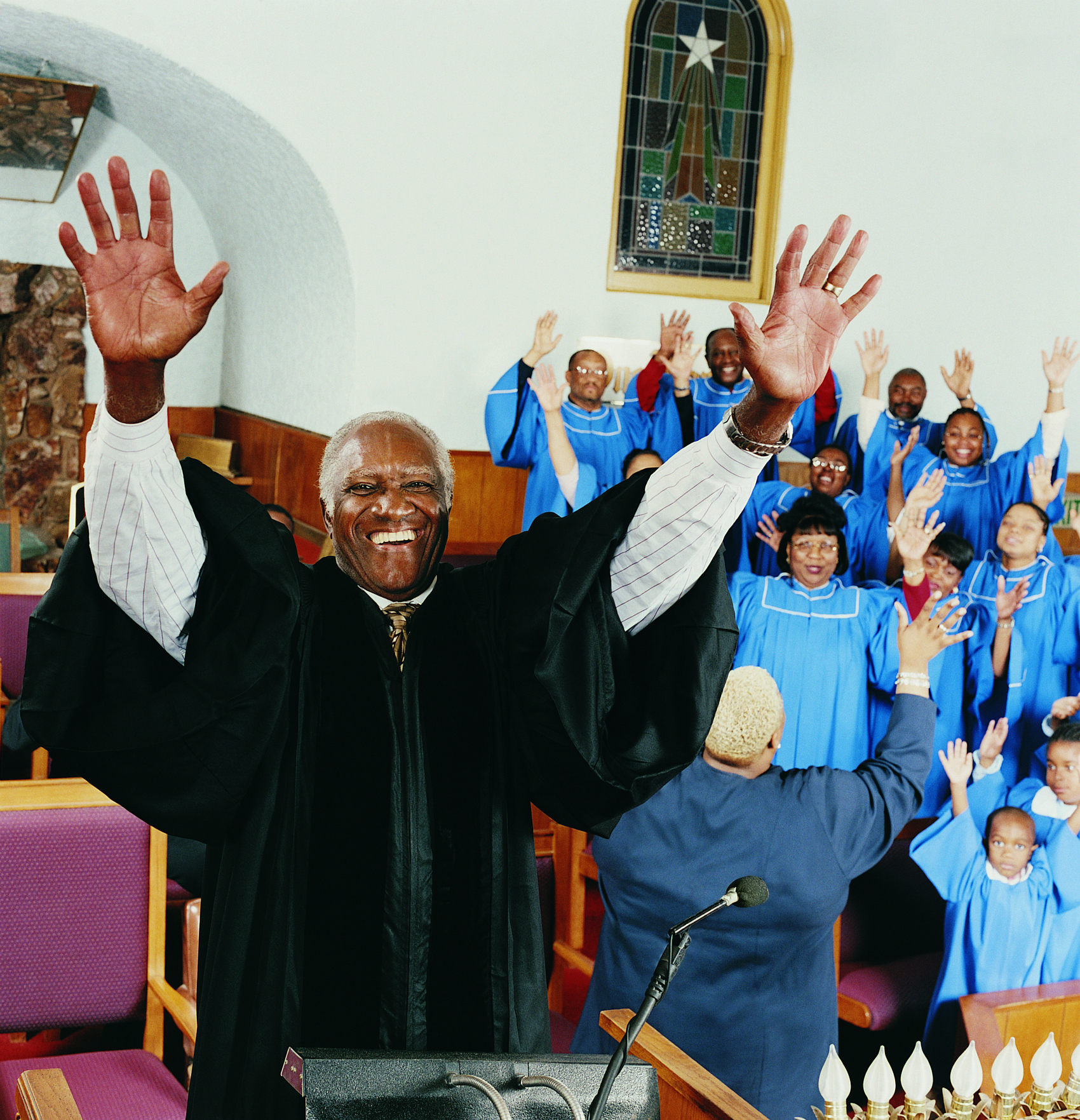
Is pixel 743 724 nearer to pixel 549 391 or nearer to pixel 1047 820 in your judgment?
pixel 1047 820

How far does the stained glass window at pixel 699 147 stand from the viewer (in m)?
6.58

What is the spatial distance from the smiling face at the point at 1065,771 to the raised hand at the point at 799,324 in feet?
8.64

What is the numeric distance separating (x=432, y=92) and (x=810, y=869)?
189 inches

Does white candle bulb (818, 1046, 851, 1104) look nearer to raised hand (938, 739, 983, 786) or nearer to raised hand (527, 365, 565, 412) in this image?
raised hand (938, 739, 983, 786)

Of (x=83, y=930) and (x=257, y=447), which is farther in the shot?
(x=257, y=447)

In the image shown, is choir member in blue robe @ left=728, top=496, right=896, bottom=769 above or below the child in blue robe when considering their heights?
below

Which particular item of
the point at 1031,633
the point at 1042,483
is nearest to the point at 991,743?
the point at 1031,633

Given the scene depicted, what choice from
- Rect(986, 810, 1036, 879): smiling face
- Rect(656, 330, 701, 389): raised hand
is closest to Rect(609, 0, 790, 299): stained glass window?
Rect(656, 330, 701, 389): raised hand

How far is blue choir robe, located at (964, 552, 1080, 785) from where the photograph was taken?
488 centimetres

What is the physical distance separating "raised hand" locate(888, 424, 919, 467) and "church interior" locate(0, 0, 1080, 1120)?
0.58 meters

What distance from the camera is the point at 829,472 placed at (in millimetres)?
5391

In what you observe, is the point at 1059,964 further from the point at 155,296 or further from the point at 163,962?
the point at 155,296

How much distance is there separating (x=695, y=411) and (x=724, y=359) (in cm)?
29

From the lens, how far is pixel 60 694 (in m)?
1.24
